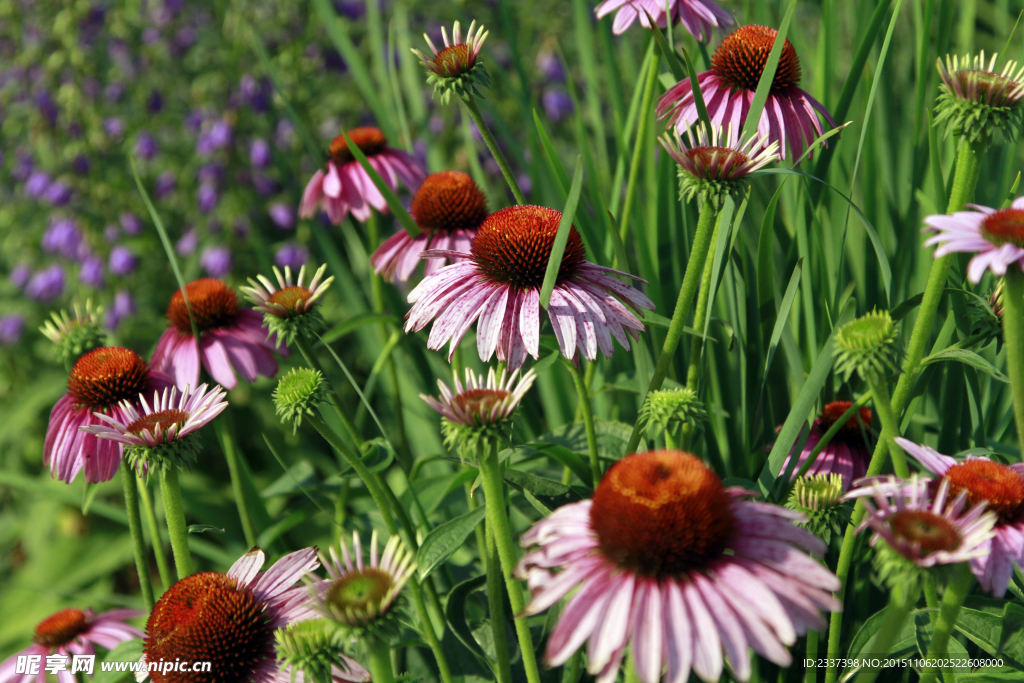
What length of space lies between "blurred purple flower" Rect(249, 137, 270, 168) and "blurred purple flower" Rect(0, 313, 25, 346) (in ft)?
3.80

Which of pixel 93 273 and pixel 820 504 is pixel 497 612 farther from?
pixel 93 273

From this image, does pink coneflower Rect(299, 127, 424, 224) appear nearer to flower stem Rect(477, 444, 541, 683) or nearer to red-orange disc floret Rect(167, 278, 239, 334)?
red-orange disc floret Rect(167, 278, 239, 334)

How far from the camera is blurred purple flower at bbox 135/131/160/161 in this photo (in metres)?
3.09

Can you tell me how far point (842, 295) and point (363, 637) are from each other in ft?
4.26

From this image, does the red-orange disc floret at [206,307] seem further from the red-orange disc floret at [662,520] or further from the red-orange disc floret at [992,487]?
the red-orange disc floret at [992,487]

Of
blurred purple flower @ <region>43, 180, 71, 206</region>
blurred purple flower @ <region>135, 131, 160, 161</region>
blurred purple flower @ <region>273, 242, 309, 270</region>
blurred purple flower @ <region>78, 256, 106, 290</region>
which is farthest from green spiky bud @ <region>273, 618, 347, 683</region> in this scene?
blurred purple flower @ <region>135, 131, 160, 161</region>

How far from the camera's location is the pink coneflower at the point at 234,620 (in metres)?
0.91

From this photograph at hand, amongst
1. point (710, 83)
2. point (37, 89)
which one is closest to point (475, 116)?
point (710, 83)

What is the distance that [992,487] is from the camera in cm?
81

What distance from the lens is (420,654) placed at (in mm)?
1348

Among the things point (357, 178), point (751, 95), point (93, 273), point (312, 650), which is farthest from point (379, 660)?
point (93, 273)

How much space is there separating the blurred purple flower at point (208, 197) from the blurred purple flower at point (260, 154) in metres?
0.21

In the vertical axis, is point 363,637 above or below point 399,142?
below

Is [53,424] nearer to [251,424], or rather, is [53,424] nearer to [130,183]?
[251,424]
